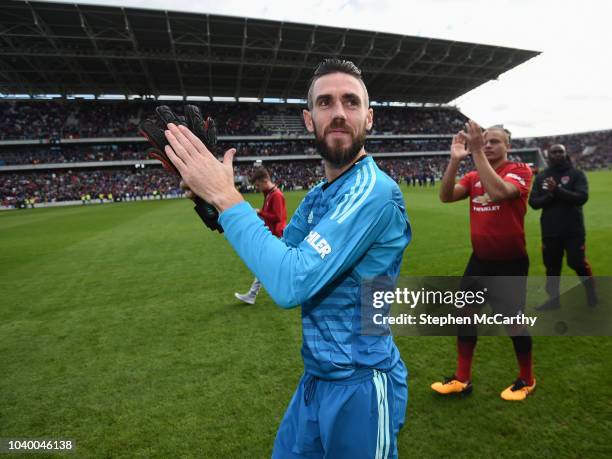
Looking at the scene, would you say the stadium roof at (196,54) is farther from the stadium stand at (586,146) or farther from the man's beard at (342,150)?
the man's beard at (342,150)

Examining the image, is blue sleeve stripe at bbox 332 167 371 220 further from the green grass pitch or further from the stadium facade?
the stadium facade


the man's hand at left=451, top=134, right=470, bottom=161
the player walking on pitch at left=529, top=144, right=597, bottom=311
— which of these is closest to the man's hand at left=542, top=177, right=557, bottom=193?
the player walking on pitch at left=529, top=144, right=597, bottom=311

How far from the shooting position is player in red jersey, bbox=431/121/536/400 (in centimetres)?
327

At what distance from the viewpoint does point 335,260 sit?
1193mm

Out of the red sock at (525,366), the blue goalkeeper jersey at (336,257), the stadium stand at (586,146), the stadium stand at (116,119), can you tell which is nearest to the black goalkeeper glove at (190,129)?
the blue goalkeeper jersey at (336,257)

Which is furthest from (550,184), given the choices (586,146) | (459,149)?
(586,146)

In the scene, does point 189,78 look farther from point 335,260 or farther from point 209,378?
point 335,260

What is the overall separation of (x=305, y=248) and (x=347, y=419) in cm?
76

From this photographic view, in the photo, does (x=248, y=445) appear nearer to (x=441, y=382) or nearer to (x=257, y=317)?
(x=441, y=382)

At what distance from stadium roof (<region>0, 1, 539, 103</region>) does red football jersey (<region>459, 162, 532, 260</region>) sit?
3378cm

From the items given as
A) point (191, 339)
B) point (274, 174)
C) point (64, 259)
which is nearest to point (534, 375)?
point (191, 339)

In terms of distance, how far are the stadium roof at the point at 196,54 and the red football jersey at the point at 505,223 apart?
3378 centimetres

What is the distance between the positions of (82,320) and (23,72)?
1734 inches

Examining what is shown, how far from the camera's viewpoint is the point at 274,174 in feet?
165
